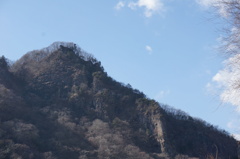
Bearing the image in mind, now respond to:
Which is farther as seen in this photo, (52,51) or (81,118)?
(52,51)

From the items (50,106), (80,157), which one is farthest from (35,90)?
(80,157)

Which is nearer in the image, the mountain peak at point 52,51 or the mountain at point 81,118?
the mountain at point 81,118

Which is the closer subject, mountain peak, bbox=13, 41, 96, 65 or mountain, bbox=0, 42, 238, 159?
mountain, bbox=0, 42, 238, 159

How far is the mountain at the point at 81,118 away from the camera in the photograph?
36031 millimetres

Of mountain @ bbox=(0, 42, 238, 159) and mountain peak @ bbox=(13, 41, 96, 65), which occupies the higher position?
mountain peak @ bbox=(13, 41, 96, 65)

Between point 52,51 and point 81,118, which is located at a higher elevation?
point 52,51

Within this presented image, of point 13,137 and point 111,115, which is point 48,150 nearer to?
point 13,137

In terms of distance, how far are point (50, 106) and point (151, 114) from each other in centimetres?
1389

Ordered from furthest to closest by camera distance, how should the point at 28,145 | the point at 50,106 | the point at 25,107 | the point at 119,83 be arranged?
the point at 119,83
the point at 50,106
the point at 25,107
the point at 28,145

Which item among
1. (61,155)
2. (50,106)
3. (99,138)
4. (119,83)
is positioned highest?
(119,83)

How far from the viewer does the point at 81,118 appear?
153ft

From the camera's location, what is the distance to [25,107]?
43.8 meters

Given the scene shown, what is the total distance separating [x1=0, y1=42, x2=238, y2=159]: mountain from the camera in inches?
1419

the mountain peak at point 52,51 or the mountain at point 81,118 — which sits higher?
the mountain peak at point 52,51
